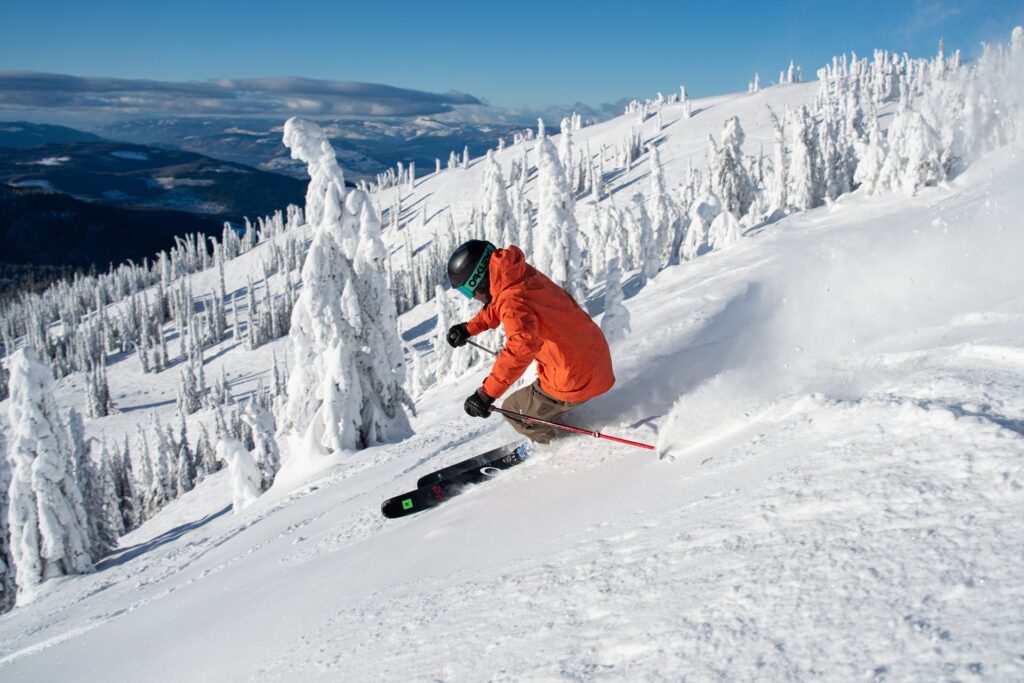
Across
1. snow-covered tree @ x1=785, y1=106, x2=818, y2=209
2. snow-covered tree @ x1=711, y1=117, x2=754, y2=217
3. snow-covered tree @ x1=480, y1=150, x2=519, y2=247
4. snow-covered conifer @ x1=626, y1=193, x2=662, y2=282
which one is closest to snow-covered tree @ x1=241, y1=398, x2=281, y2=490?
snow-covered tree @ x1=480, y1=150, x2=519, y2=247

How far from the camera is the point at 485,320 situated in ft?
18.3

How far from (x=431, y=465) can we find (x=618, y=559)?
4706 mm

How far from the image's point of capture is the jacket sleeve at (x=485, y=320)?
538 cm

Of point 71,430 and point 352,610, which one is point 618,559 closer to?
point 352,610

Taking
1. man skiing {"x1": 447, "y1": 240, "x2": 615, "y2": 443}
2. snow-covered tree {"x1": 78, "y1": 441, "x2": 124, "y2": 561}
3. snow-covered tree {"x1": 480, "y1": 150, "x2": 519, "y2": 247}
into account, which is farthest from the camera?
snow-covered tree {"x1": 480, "y1": 150, "x2": 519, "y2": 247}

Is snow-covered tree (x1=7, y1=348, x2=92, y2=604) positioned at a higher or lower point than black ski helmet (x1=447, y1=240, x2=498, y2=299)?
lower

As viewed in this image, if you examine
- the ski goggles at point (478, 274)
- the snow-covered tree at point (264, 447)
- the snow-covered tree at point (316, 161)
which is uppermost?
the snow-covered tree at point (316, 161)

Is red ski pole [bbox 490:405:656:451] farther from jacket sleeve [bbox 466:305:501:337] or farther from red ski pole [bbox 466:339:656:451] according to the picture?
jacket sleeve [bbox 466:305:501:337]

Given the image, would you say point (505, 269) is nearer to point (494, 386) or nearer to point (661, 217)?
point (494, 386)

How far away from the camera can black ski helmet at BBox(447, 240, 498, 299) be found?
5.35 m

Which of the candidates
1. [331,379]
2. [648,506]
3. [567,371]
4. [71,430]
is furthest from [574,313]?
[71,430]

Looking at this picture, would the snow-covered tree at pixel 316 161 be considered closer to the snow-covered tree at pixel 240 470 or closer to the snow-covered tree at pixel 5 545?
the snow-covered tree at pixel 240 470

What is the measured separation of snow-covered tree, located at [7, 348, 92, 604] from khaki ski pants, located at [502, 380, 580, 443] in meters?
23.6

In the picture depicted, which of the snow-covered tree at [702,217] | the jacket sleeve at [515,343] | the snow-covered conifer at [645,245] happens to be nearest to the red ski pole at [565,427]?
the jacket sleeve at [515,343]
